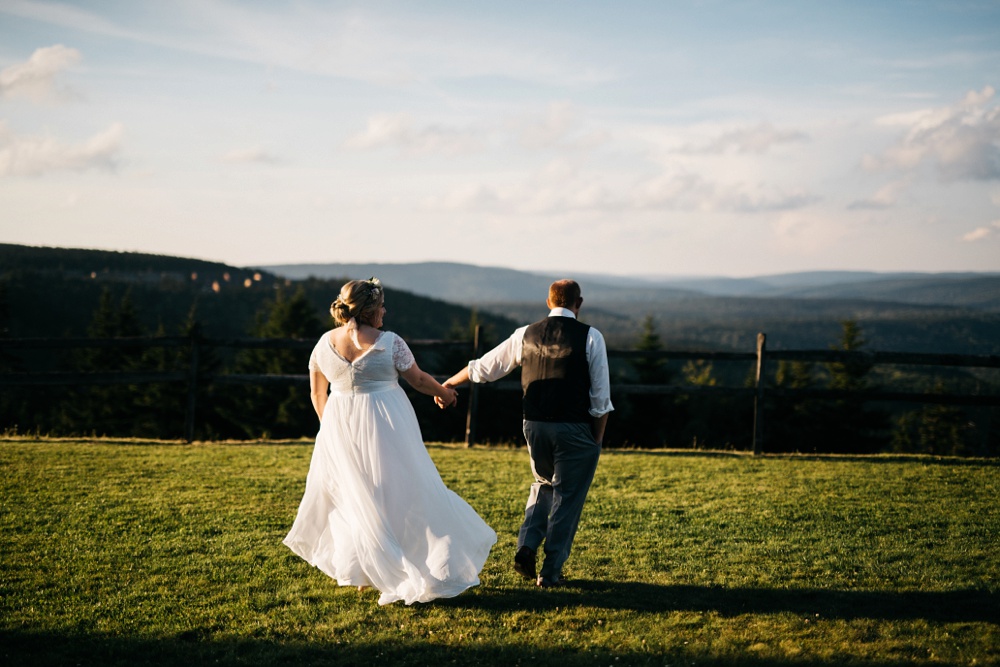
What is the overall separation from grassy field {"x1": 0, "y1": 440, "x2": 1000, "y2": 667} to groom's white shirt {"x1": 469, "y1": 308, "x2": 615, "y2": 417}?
1.29 m

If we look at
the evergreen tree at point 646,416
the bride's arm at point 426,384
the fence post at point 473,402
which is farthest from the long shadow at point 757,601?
the evergreen tree at point 646,416

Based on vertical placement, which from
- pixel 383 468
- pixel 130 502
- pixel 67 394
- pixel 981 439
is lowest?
pixel 981 439

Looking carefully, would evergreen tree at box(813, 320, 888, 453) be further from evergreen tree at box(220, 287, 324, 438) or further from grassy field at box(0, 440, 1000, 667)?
grassy field at box(0, 440, 1000, 667)

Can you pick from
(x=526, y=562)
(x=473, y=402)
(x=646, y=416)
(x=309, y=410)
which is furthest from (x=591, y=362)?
(x=309, y=410)

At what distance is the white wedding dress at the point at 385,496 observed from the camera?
4.72 m

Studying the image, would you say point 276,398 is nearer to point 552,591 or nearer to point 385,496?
point 385,496

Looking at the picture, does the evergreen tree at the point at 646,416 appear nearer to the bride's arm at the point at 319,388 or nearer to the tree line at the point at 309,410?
the tree line at the point at 309,410

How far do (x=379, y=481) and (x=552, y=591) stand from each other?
1392 millimetres

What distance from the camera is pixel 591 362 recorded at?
4.95m

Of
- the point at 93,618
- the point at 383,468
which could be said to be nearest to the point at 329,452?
the point at 383,468

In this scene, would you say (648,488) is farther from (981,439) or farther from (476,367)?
(981,439)

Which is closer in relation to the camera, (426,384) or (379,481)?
(379,481)

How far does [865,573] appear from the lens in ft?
17.9

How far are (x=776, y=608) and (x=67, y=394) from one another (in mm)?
52080
